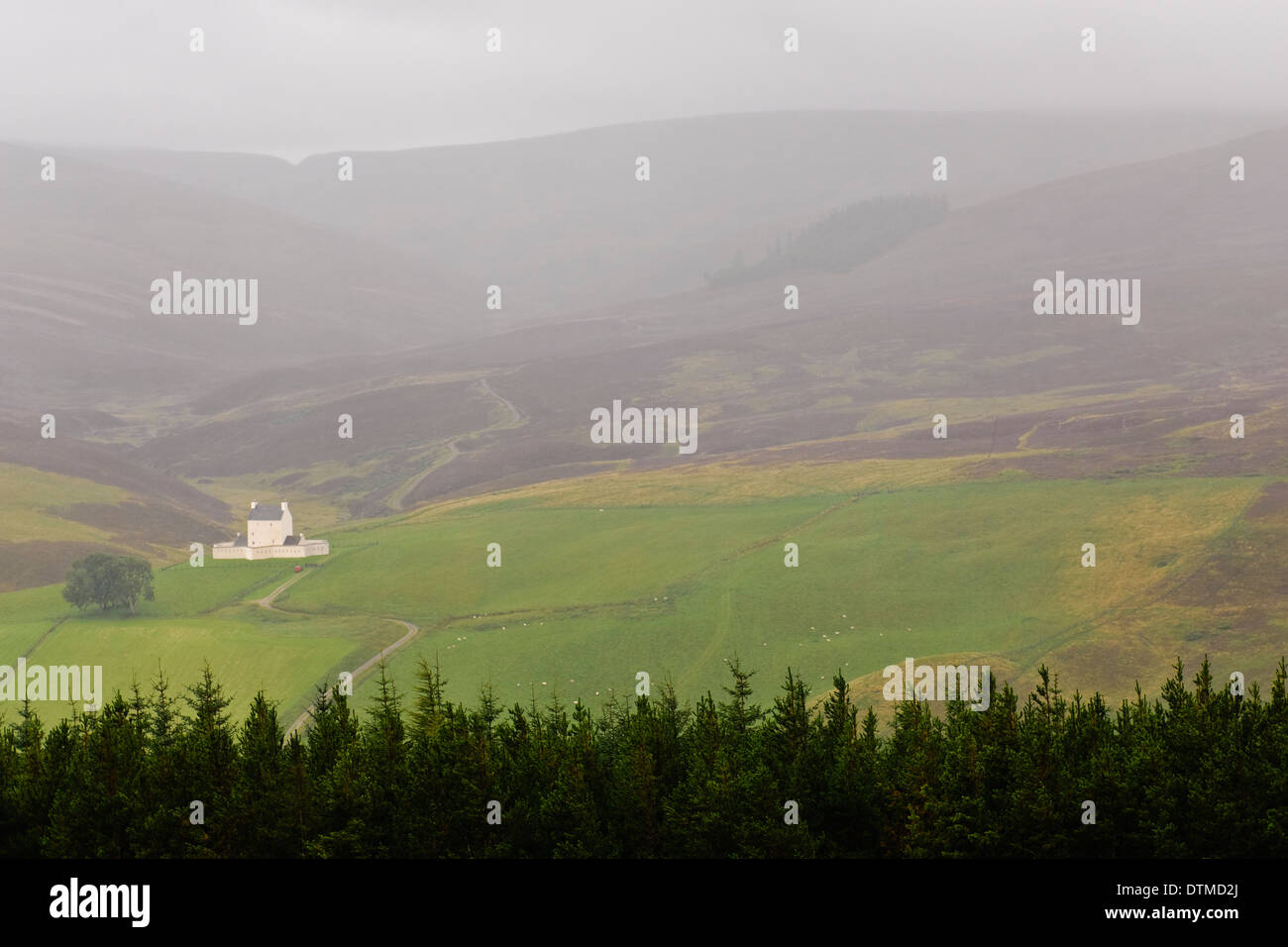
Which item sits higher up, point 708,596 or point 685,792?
point 708,596

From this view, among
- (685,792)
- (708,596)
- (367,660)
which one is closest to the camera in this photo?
(685,792)

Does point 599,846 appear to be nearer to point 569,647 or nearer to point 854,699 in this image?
point 854,699

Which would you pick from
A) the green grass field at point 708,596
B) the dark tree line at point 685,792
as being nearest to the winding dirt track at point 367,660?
the green grass field at point 708,596

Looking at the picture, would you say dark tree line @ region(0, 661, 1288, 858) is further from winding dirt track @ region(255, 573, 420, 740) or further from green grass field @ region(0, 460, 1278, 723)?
green grass field @ region(0, 460, 1278, 723)

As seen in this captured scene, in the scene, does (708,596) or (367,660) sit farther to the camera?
(708,596)

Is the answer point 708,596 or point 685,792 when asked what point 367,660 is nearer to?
point 708,596

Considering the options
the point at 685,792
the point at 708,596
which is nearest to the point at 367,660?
the point at 708,596
